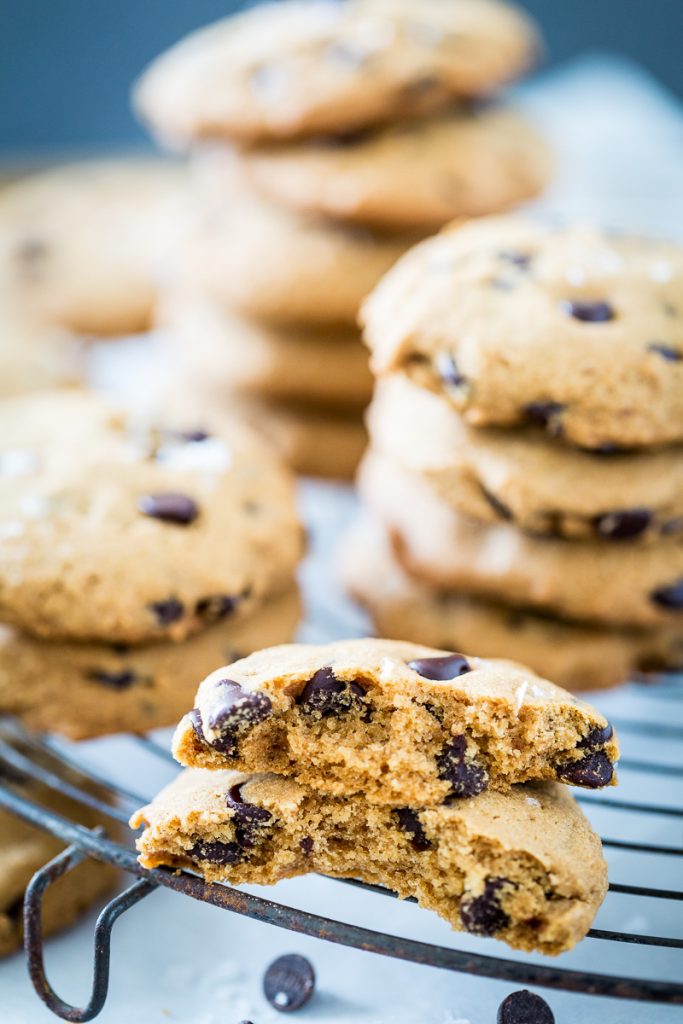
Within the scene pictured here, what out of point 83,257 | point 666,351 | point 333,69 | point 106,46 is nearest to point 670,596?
point 666,351

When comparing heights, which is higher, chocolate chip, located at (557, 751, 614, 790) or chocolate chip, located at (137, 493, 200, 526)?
chocolate chip, located at (137, 493, 200, 526)

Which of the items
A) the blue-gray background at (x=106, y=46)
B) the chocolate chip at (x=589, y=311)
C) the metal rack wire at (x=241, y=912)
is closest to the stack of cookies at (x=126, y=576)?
the metal rack wire at (x=241, y=912)

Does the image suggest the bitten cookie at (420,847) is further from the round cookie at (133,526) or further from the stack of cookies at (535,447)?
the stack of cookies at (535,447)

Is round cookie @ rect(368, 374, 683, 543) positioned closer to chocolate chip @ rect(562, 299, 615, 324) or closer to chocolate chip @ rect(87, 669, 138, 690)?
chocolate chip @ rect(562, 299, 615, 324)

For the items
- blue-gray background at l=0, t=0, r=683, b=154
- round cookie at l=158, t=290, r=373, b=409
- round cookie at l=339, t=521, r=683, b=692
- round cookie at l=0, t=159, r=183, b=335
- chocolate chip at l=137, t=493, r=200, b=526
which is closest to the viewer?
chocolate chip at l=137, t=493, r=200, b=526

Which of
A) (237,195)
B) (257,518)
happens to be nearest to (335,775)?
(257,518)

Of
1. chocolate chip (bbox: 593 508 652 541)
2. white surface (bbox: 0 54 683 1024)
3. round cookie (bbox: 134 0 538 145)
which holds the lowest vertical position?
white surface (bbox: 0 54 683 1024)

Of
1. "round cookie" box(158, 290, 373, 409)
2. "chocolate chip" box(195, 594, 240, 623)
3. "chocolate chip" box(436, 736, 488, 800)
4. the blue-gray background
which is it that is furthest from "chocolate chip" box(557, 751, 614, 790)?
the blue-gray background
